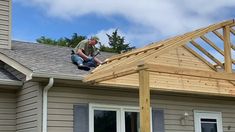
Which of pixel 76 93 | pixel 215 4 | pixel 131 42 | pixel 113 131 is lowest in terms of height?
pixel 113 131

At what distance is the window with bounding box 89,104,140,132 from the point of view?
9.89 meters

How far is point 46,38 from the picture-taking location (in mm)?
39469

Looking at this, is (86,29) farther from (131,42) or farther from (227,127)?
(227,127)

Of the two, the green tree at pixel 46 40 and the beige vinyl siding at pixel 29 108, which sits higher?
the green tree at pixel 46 40

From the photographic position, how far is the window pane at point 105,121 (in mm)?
9930

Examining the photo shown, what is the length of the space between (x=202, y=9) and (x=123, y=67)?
1023 cm

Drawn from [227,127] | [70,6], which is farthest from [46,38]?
[227,127]

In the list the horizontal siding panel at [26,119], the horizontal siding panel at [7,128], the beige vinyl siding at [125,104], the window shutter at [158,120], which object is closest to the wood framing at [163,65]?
the beige vinyl siding at [125,104]

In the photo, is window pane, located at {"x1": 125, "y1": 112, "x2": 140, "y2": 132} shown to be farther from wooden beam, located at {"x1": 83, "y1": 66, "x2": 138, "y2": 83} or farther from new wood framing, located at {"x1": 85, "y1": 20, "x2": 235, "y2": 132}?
wooden beam, located at {"x1": 83, "y1": 66, "x2": 138, "y2": 83}

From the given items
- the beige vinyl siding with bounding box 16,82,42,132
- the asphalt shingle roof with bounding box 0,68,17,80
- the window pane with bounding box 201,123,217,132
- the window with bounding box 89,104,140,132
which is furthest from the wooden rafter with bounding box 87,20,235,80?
the window pane with bounding box 201,123,217,132

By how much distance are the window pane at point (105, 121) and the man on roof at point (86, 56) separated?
1.17 metres

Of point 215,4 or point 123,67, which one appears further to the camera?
point 215,4

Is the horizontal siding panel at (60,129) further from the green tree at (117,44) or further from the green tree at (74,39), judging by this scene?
the green tree at (117,44)

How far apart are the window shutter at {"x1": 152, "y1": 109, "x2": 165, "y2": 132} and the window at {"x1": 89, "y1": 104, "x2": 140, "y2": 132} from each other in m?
0.50
